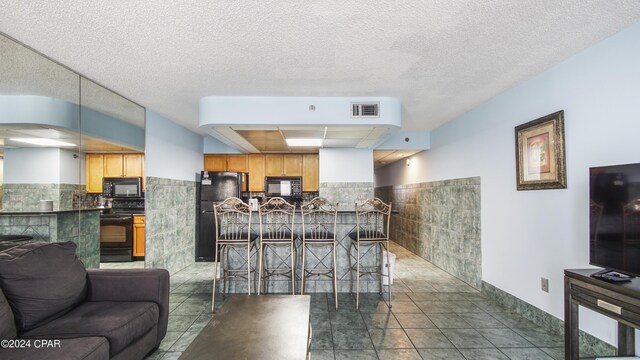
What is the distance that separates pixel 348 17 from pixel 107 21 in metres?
1.59

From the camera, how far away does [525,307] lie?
9.84 feet

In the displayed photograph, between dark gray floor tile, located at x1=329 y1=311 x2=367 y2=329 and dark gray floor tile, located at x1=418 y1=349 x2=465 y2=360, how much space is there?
600mm

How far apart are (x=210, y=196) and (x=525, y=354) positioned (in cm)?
484

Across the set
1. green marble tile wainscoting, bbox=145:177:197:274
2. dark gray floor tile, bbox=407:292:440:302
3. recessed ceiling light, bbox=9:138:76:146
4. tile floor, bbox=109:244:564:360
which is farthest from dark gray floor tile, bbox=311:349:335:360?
recessed ceiling light, bbox=9:138:76:146

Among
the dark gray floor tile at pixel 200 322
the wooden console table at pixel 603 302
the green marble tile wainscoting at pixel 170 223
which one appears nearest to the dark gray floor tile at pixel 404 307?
the wooden console table at pixel 603 302

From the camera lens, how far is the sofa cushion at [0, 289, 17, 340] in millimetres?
1581

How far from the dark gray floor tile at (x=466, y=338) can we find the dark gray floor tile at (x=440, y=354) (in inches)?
4.6

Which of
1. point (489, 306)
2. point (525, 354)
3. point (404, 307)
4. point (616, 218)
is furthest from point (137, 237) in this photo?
point (616, 218)

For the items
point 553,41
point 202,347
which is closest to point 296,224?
point 202,347

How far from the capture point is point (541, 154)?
9.30 ft

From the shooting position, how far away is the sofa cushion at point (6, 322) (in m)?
1.58

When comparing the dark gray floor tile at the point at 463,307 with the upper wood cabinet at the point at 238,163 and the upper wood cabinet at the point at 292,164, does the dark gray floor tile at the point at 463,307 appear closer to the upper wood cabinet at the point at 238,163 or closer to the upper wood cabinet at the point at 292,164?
the upper wood cabinet at the point at 292,164

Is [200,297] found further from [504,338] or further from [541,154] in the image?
[541,154]

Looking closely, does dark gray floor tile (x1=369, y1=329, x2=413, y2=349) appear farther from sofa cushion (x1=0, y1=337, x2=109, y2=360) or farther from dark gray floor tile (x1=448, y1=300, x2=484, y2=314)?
sofa cushion (x1=0, y1=337, x2=109, y2=360)
